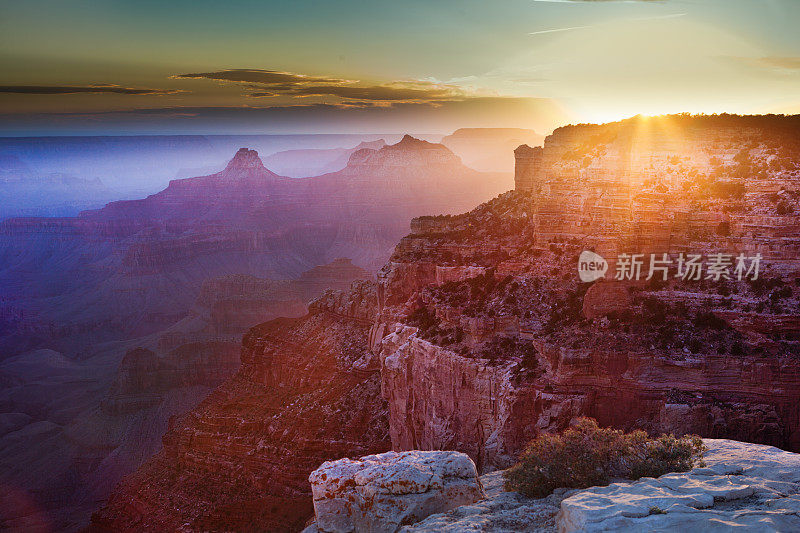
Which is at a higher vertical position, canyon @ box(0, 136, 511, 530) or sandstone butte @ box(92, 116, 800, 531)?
sandstone butte @ box(92, 116, 800, 531)

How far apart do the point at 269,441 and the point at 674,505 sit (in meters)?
35.7

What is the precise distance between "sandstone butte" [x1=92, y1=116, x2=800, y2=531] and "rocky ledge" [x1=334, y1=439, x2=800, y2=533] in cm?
812

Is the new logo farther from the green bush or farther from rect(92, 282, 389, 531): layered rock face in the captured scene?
rect(92, 282, 389, 531): layered rock face

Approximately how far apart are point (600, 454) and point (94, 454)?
Answer: 193 ft

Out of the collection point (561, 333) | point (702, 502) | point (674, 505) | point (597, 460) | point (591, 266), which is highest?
point (591, 266)

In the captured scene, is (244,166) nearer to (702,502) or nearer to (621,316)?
(621,316)

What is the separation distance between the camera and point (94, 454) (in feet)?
212

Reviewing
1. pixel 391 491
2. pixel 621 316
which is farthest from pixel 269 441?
pixel 391 491

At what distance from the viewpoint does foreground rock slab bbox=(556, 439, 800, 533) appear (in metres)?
14.1

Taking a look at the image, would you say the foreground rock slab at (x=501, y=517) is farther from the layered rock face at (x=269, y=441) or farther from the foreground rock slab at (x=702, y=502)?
the layered rock face at (x=269, y=441)

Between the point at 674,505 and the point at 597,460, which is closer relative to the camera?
the point at 674,505

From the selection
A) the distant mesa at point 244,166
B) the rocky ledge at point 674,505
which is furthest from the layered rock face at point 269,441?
the distant mesa at point 244,166

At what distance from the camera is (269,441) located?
46375mm

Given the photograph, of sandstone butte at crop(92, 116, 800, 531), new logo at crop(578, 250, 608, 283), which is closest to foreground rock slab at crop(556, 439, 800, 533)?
sandstone butte at crop(92, 116, 800, 531)
